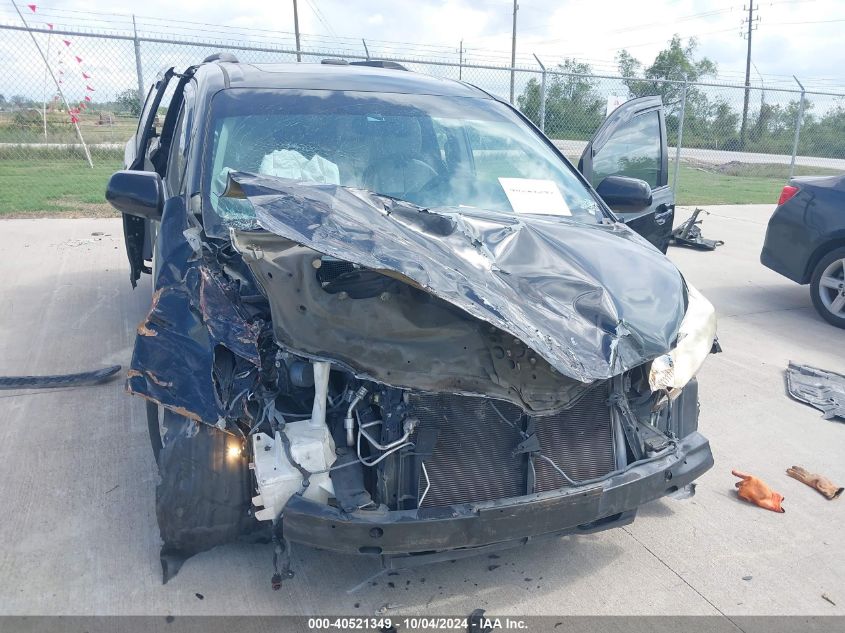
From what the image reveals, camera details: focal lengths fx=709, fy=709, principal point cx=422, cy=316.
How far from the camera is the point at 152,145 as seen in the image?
5.40m

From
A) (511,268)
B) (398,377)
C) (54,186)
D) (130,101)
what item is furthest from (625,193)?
(54,186)

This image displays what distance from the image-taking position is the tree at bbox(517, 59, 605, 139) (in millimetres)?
12312

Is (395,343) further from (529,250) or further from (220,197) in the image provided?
(220,197)

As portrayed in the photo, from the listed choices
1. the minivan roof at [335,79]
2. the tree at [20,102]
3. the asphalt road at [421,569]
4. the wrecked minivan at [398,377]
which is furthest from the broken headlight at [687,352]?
the tree at [20,102]

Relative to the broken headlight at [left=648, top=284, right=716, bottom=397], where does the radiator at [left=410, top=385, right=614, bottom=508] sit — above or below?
below

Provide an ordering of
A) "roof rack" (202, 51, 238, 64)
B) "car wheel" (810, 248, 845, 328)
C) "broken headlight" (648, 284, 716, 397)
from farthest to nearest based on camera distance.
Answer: "car wheel" (810, 248, 845, 328) → "roof rack" (202, 51, 238, 64) → "broken headlight" (648, 284, 716, 397)

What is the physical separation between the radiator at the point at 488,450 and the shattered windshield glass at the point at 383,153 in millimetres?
1161

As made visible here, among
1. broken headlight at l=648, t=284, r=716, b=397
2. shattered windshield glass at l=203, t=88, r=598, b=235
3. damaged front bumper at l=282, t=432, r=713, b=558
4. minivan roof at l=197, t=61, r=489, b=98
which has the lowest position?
damaged front bumper at l=282, t=432, r=713, b=558

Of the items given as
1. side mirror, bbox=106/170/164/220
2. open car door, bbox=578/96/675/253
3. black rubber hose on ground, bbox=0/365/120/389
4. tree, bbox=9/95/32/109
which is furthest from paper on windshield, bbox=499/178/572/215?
tree, bbox=9/95/32/109

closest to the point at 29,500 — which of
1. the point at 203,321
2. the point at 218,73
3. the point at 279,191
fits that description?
the point at 203,321

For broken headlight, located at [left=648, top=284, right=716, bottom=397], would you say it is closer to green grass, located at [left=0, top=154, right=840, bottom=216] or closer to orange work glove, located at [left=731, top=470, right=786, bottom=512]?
orange work glove, located at [left=731, top=470, right=786, bottom=512]

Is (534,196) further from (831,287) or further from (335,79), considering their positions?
(831,287)

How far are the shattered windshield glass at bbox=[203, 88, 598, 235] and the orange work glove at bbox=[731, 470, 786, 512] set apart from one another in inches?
61.2

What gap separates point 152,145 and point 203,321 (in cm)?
337
